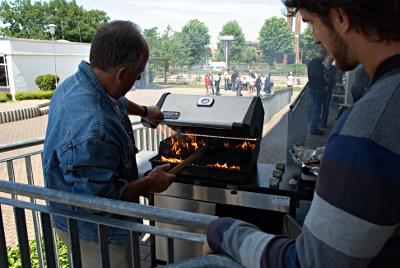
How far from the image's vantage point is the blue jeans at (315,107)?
588cm

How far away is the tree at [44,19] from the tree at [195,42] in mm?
14443

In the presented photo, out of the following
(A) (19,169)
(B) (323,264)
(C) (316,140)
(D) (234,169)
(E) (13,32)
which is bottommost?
(A) (19,169)

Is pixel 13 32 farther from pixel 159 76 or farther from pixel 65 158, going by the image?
pixel 65 158

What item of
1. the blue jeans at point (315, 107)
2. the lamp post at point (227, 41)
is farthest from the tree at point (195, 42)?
the blue jeans at point (315, 107)

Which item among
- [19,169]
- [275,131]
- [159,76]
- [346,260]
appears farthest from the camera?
[159,76]

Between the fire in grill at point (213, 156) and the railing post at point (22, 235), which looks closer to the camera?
the railing post at point (22, 235)

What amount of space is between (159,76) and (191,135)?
19110mm

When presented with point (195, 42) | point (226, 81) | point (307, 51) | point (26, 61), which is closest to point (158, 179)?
point (307, 51)

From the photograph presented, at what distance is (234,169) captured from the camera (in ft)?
8.54

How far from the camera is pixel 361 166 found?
73cm

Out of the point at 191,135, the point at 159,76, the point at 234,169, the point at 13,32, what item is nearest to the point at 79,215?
the point at 234,169

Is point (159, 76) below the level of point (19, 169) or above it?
above

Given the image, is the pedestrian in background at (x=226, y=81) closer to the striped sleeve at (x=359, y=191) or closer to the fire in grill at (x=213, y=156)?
the fire in grill at (x=213, y=156)

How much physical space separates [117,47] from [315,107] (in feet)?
15.9
